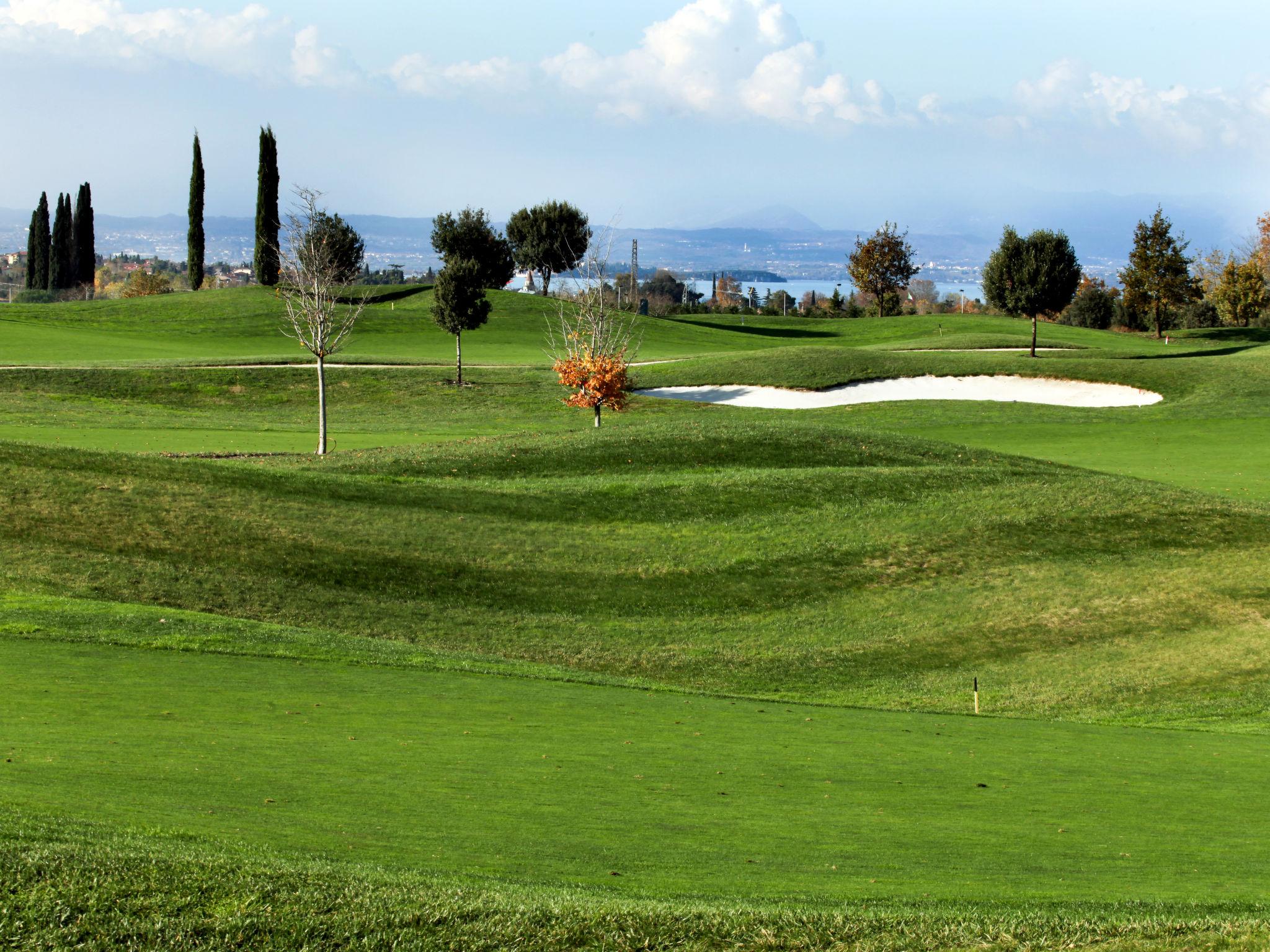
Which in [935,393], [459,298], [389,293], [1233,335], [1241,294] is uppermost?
[1241,294]

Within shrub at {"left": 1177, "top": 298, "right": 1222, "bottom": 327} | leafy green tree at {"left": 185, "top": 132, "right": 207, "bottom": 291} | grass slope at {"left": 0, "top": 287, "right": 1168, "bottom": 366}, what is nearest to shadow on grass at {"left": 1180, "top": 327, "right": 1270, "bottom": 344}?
grass slope at {"left": 0, "top": 287, "right": 1168, "bottom": 366}

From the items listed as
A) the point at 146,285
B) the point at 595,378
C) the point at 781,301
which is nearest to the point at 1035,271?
the point at 595,378

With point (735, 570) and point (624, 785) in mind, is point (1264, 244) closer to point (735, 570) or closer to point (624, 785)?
point (735, 570)

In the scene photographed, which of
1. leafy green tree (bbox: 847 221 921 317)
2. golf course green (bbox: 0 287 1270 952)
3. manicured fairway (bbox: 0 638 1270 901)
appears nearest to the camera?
golf course green (bbox: 0 287 1270 952)

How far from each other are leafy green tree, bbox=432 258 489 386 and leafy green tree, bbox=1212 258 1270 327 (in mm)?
55351

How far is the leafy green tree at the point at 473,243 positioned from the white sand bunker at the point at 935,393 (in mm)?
13869

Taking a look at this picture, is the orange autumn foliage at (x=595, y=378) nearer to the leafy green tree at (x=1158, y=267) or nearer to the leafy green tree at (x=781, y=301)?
the leafy green tree at (x=1158, y=267)

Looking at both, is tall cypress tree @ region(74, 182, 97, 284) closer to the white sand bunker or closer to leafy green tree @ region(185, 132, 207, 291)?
leafy green tree @ region(185, 132, 207, 291)

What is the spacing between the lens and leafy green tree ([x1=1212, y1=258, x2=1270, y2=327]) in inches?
3159

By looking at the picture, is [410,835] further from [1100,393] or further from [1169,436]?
[1100,393]

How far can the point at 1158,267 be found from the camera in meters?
76.0

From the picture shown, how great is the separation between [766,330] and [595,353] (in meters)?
48.9

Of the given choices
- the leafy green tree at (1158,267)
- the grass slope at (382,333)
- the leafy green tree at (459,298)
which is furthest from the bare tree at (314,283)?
the leafy green tree at (1158,267)

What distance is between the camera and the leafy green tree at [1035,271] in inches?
2256
